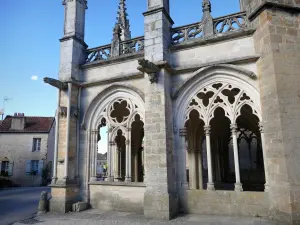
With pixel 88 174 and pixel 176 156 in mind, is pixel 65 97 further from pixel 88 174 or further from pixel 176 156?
pixel 176 156

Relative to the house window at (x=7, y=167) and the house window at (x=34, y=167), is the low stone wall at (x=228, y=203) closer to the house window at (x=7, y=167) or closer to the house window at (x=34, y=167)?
the house window at (x=34, y=167)

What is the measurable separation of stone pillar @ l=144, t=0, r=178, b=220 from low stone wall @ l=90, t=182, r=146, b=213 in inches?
27.2

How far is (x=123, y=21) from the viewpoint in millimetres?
13664

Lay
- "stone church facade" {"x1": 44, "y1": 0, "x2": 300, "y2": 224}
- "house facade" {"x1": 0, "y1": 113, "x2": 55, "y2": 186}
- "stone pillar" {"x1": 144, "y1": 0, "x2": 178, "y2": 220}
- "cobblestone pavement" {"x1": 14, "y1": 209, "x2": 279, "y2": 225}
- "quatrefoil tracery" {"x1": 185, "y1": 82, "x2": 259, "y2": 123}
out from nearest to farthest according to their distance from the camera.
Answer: "cobblestone pavement" {"x1": 14, "y1": 209, "x2": 279, "y2": 225}
"stone church facade" {"x1": 44, "y1": 0, "x2": 300, "y2": 224}
"stone pillar" {"x1": 144, "y1": 0, "x2": 178, "y2": 220}
"quatrefoil tracery" {"x1": 185, "y1": 82, "x2": 259, "y2": 123}
"house facade" {"x1": 0, "y1": 113, "x2": 55, "y2": 186}

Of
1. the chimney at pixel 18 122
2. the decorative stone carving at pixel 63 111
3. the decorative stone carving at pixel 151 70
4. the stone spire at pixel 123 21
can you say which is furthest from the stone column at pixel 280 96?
the chimney at pixel 18 122

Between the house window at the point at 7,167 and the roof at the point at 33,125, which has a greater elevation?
the roof at the point at 33,125

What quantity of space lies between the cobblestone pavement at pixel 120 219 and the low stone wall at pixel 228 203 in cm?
23

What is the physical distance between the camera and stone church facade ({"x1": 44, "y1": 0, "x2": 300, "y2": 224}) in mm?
5445

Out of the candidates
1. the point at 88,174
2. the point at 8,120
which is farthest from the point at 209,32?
the point at 8,120

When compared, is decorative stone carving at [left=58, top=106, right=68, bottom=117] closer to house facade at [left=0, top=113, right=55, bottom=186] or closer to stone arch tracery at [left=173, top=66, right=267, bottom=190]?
stone arch tracery at [left=173, top=66, right=267, bottom=190]

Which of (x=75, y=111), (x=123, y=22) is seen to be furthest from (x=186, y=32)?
(x=123, y=22)

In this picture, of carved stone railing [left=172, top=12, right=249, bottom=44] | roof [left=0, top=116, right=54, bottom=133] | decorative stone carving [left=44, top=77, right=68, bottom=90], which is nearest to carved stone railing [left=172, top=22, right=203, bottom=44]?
carved stone railing [left=172, top=12, right=249, bottom=44]

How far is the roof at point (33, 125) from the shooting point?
2273 cm

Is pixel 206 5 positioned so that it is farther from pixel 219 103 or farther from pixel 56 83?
pixel 56 83
